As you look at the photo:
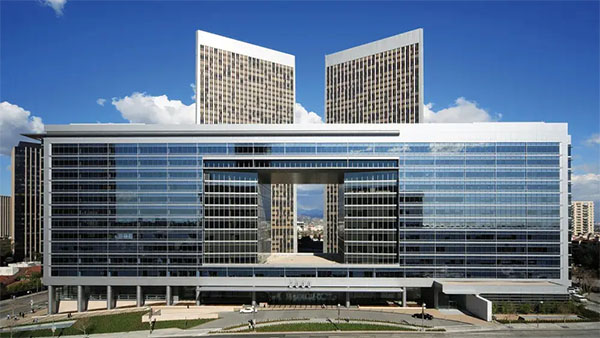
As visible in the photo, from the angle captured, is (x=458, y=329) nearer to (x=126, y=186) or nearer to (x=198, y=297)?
(x=198, y=297)

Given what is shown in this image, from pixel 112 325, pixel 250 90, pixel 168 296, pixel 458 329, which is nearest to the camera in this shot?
pixel 458 329

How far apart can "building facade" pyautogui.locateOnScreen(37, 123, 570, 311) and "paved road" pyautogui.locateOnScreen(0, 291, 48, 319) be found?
12156 millimetres

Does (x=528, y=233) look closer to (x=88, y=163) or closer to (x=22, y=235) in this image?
(x=88, y=163)

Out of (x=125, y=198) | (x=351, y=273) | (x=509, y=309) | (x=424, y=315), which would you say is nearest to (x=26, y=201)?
(x=125, y=198)

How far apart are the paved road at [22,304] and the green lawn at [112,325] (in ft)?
77.8

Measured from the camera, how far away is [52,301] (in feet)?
275

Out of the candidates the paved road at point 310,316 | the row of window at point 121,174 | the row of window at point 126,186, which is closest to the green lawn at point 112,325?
the paved road at point 310,316

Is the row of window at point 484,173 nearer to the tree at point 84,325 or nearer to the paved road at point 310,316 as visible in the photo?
the paved road at point 310,316

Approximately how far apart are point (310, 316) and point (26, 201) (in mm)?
152546

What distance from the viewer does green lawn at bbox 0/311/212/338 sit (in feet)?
222

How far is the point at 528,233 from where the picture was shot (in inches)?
3216

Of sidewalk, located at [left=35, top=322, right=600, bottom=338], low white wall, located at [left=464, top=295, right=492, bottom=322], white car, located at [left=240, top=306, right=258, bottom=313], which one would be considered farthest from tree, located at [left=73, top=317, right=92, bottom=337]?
low white wall, located at [left=464, top=295, right=492, bottom=322]

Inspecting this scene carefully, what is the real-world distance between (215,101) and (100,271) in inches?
2743

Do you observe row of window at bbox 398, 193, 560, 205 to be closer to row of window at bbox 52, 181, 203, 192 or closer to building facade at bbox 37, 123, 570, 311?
building facade at bbox 37, 123, 570, 311
